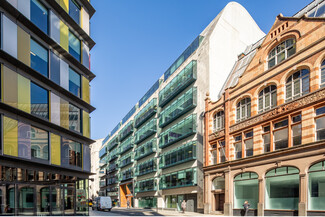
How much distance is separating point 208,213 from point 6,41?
26064 mm

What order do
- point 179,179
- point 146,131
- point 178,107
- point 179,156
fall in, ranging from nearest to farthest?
1. point 179,179
2. point 179,156
3. point 178,107
4. point 146,131

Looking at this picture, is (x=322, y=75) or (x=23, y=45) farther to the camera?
(x=322, y=75)

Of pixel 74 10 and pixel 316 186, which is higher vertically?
pixel 74 10

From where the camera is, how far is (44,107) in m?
20.0

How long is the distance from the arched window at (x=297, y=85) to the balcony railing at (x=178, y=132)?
50.9 ft

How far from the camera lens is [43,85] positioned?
20000 mm

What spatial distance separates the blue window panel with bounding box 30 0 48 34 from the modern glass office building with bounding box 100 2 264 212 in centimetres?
2169

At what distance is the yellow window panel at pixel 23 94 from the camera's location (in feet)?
57.7

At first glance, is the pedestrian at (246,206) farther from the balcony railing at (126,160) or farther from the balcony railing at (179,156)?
the balcony railing at (126,160)

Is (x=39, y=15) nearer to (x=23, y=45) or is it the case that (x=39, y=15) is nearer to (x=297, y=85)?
(x=23, y=45)

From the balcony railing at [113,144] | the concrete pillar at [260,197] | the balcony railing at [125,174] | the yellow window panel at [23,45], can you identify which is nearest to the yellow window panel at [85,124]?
the yellow window panel at [23,45]

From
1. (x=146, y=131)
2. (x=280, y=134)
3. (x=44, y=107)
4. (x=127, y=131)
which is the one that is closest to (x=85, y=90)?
(x=44, y=107)

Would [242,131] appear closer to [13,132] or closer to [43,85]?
[43,85]

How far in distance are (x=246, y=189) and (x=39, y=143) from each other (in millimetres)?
19044
